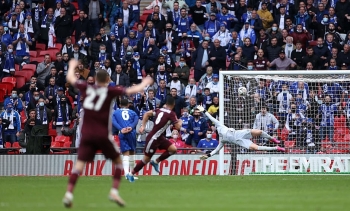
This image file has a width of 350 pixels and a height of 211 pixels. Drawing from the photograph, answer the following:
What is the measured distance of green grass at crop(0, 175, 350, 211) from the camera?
14859 mm

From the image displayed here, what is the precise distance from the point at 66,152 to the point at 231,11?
30.9 feet

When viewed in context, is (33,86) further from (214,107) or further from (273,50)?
(273,50)

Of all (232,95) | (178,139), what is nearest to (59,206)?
(232,95)

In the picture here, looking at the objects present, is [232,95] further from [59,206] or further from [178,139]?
[59,206]

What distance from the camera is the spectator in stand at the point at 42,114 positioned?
30219 mm

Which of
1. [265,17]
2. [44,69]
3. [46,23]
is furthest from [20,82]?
[265,17]

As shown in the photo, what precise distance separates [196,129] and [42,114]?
523 centimetres

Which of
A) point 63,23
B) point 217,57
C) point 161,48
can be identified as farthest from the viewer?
point 63,23

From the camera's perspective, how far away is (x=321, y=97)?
2645cm

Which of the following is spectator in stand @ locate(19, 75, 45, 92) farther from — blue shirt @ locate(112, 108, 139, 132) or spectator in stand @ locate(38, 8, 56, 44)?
blue shirt @ locate(112, 108, 139, 132)

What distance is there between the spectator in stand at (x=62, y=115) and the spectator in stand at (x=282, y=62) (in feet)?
22.7

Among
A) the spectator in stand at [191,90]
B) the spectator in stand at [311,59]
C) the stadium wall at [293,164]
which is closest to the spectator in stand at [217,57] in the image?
the spectator in stand at [191,90]

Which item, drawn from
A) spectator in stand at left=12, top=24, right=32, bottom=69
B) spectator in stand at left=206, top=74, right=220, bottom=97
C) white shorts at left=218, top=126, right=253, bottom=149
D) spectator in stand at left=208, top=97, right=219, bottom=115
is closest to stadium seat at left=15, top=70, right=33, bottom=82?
spectator in stand at left=12, top=24, right=32, bottom=69

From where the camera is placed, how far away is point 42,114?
30.4m
